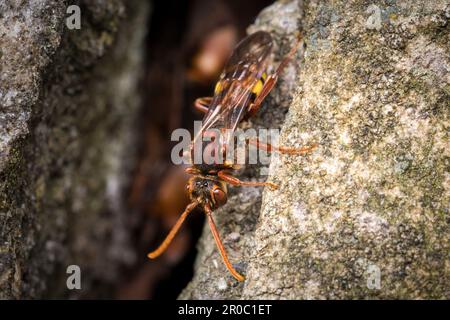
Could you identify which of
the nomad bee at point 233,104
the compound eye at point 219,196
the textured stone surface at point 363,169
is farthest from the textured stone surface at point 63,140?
the textured stone surface at point 363,169

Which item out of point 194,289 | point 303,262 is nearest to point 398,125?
point 303,262

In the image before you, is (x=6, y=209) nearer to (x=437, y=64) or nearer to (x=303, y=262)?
(x=303, y=262)

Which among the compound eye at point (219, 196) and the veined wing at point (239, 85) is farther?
the veined wing at point (239, 85)

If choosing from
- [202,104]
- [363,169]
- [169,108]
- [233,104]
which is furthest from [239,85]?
[169,108]

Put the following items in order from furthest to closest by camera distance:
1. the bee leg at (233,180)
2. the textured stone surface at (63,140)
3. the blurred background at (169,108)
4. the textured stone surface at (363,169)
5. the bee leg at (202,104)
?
the blurred background at (169,108)
the bee leg at (202,104)
the bee leg at (233,180)
the textured stone surface at (63,140)
the textured stone surface at (363,169)

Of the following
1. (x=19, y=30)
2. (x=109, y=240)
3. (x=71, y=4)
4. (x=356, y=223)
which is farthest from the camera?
(x=109, y=240)

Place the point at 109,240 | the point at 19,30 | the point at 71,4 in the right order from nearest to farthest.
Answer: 1. the point at 19,30
2. the point at 71,4
3. the point at 109,240

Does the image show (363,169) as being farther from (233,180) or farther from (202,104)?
(202,104)

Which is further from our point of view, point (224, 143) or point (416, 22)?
point (224, 143)

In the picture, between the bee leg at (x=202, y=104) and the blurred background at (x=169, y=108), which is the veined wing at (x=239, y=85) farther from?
the blurred background at (x=169, y=108)
